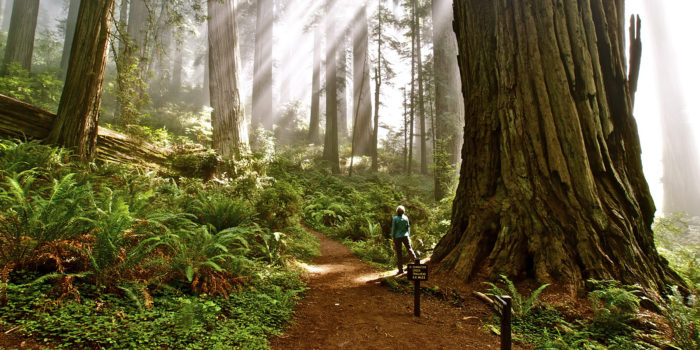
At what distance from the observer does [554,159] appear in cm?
409

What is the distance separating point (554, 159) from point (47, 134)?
867cm

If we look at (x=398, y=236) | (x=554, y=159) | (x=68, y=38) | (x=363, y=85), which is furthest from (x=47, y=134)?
(x=68, y=38)

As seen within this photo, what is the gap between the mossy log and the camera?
5.74 m

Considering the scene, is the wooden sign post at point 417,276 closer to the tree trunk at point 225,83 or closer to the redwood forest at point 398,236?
the redwood forest at point 398,236

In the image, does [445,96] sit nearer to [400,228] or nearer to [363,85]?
[363,85]

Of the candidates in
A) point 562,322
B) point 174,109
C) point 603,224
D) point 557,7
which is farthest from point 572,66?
point 174,109

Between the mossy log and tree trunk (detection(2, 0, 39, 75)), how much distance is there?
34.1ft

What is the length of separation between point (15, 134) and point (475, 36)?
8346mm

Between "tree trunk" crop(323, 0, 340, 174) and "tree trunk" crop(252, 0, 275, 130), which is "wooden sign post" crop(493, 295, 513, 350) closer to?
"tree trunk" crop(323, 0, 340, 174)

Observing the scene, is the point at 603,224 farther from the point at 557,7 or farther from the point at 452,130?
the point at 452,130

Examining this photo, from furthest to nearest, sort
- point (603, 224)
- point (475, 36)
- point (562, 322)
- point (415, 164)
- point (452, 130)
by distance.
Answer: point (415, 164)
point (452, 130)
point (475, 36)
point (603, 224)
point (562, 322)

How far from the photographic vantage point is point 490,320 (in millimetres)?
3398

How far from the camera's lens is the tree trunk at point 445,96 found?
12.5 m

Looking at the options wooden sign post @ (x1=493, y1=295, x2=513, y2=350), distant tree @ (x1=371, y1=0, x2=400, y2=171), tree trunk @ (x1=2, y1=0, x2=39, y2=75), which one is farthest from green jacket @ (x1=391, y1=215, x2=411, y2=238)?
tree trunk @ (x1=2, y1=0, x2=39, y2=75)
